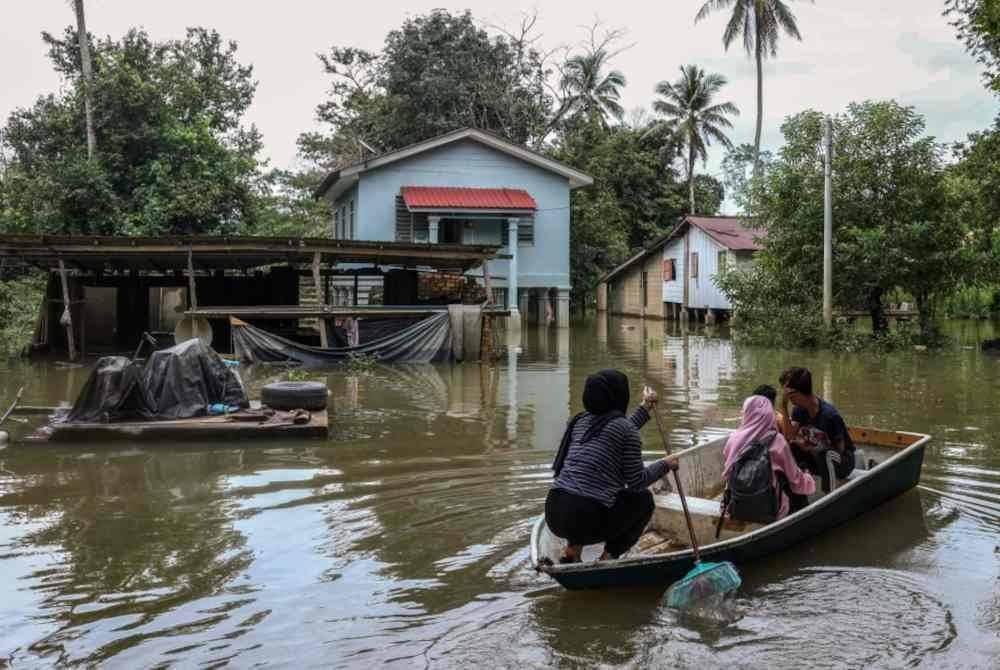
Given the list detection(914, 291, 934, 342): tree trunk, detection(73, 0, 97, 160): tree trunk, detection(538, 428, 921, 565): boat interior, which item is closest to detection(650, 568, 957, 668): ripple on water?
detection(538, 428, 921, 565): boat interior

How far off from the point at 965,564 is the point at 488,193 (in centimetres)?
2507

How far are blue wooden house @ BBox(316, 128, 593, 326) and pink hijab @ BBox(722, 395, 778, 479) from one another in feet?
74.0

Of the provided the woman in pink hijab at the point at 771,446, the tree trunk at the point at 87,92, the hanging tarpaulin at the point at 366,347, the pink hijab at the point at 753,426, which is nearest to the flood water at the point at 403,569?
the woman in pink hijab at the point at 771,446

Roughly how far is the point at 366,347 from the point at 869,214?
511 inches

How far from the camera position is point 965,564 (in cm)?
647

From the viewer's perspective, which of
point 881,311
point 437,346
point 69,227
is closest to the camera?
point 437,346

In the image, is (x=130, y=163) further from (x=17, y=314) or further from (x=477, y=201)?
(x=477, y=201)

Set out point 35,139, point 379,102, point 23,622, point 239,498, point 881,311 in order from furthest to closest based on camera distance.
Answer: point 379,102
point 35,139
point 881,311
point 239,498
point 23,622

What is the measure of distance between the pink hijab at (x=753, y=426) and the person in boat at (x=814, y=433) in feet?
2.93

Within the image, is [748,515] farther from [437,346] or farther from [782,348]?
[782,348]

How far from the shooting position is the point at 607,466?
5555 millimetres

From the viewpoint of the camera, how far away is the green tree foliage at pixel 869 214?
22.8 metres

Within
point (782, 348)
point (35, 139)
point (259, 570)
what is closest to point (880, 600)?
point (259, 570)

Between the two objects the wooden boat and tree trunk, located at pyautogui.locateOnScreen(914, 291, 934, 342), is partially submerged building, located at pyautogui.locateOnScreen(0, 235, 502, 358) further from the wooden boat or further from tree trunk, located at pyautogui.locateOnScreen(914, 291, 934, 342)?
the wooden boat
